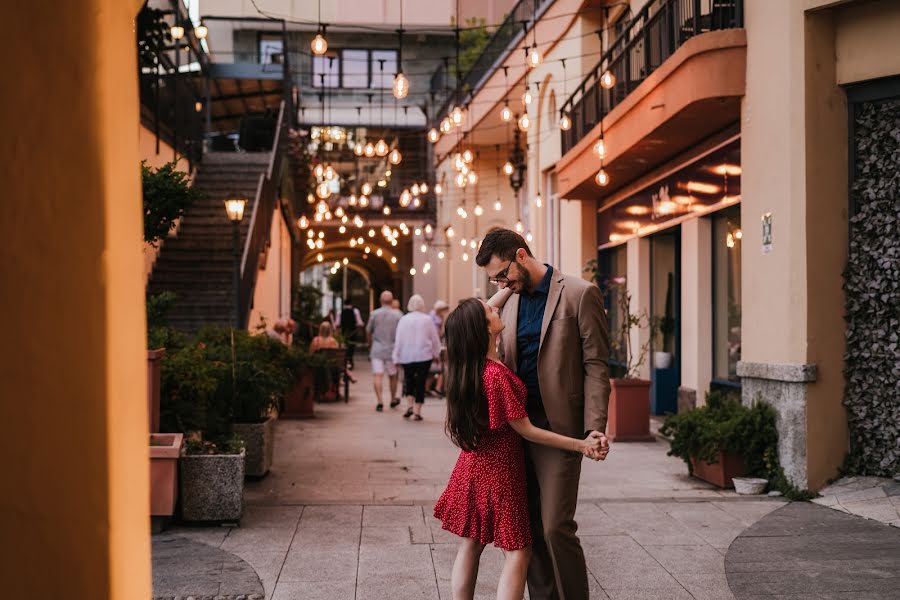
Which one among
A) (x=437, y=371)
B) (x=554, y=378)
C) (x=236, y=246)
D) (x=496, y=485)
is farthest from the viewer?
(x=437, y=371)

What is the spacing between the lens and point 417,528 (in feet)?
24.6

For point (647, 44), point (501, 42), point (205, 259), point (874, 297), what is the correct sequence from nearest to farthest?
point (874, 297)
point (647, 44)
point (205, 259)
point (501, 42)

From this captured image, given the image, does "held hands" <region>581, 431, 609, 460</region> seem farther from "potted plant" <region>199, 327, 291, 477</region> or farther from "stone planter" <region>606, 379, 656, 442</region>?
"stone planter" <region>606, 379, 656, 442</region>

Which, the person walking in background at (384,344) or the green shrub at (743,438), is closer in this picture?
the green shrub at (743,438)

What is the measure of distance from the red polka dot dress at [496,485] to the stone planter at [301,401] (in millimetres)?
10972

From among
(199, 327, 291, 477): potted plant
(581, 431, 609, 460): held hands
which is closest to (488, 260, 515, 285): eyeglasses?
(581, 431, 609, 460): held hands

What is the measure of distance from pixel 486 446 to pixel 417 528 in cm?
304

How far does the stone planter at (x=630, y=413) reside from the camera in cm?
1276

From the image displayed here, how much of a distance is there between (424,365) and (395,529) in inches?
322

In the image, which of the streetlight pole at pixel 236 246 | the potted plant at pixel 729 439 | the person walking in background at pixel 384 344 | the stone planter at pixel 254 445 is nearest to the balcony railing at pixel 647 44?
Answer: the potted plant at pixel 729 439

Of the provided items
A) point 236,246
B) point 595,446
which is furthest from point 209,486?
point 236,246

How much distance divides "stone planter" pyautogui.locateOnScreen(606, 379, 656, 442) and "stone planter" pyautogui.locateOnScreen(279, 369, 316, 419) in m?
4.90

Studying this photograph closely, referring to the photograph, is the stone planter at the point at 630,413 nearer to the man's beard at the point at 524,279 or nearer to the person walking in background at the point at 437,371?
the person walking in background at the point at 437,371

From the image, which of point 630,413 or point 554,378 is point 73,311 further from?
point 630,413
